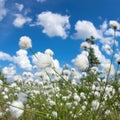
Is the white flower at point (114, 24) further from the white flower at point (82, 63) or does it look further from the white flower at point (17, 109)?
the white flower at point (17, 109)

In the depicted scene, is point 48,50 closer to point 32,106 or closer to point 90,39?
point 32,106

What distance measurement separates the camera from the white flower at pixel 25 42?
4.29m

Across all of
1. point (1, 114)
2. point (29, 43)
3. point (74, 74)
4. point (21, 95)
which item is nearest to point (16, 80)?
point (1, 114)

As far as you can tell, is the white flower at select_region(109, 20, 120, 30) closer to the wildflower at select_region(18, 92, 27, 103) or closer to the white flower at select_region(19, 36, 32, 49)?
the white flower at select_region(19, 36, 32, 49)

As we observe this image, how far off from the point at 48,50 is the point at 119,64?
1514 mm

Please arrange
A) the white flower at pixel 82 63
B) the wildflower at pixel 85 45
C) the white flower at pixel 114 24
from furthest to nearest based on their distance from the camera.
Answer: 1. the wildflower at pixel 85 45
2. the white flower at pixel 114 24
3. the white flower at pixel 82 63

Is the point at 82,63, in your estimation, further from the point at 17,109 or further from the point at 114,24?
the point at 17,109

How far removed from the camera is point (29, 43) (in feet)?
14.2

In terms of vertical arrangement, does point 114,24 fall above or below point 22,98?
above

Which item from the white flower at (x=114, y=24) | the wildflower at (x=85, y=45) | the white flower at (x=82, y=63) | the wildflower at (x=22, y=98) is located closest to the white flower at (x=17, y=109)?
the wildflower at (x=22, y=98)

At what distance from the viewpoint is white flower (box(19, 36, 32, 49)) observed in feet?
14.1

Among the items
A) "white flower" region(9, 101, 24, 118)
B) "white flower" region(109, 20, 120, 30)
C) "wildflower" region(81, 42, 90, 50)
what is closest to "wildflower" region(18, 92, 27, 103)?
"white flower" region(9, 101, 24, 118)

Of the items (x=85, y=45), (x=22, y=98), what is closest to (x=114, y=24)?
(x=85, y=45)

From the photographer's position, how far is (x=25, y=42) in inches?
171
